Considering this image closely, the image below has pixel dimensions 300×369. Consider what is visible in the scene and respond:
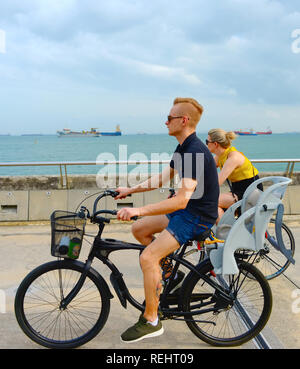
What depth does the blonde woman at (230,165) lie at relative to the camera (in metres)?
4.16

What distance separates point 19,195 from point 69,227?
17.6ft

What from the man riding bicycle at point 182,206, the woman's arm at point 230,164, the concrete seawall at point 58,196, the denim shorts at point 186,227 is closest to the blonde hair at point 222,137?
the woman's arm at point 230,164

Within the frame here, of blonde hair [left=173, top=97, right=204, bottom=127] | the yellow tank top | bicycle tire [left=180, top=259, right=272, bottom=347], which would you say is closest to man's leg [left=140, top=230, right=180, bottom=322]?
bicycle tire [left=180, top=259, right=272, bottom=347]

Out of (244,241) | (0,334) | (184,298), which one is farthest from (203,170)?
(0,334)

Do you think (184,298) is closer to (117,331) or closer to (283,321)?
(117,331)

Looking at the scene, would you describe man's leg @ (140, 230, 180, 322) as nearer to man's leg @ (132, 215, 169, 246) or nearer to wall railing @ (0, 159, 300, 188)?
man's leg @ (132, 215, 169, 246)

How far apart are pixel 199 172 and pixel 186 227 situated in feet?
1.56

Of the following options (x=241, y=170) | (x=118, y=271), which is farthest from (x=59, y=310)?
(x=241, y=170)

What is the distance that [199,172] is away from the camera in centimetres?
281

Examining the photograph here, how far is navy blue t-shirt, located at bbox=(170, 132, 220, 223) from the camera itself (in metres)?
2.77

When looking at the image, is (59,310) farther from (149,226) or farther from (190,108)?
(190,108)

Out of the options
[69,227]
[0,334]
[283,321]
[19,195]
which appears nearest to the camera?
[69,227]
